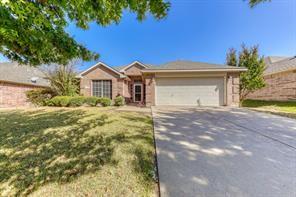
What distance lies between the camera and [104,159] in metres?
3.26

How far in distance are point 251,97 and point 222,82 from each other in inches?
438

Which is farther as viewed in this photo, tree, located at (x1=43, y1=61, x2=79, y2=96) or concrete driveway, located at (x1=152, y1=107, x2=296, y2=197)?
tree, located at (x1=43, y1=61, x2=79, y2=96)

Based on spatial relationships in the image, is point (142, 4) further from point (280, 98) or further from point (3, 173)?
point (280, 98)

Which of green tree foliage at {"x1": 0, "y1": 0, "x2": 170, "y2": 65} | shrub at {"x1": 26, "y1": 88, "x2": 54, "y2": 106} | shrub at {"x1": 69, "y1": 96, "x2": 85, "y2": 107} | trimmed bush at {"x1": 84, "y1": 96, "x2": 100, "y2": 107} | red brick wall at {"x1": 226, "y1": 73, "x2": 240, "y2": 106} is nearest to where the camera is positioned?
green tree foliage at {"x1": 0, "y1": 0, "x2": 170, "y2": 65}

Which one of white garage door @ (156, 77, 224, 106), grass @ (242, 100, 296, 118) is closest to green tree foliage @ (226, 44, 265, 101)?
grass @ (242, 100, 296, 118)

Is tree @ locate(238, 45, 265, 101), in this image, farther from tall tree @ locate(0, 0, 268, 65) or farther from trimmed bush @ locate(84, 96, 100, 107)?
trimmed bush @ locate(84, 96, 100, 107)

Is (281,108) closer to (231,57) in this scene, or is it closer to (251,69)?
(251,69)

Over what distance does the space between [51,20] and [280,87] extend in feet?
67.2

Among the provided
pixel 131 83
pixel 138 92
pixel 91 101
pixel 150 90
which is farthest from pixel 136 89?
pixel 91 101

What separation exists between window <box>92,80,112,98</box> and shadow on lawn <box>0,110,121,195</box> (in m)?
9.99

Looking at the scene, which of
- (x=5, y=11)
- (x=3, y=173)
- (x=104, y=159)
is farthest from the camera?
(x=104, y=159)

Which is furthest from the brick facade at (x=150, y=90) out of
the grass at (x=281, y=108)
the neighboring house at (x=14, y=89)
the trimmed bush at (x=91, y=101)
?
the neighboring house at (x=14, y=89)

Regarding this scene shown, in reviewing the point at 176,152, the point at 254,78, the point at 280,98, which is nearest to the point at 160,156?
the point at 176,152

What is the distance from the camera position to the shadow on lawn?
8.76ft
